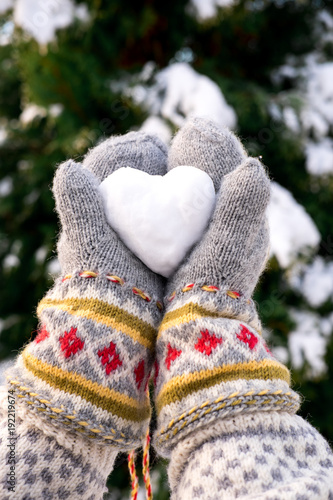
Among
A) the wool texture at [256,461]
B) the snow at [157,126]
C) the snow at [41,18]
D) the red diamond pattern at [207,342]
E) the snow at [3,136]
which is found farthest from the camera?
the snow at [3,136]

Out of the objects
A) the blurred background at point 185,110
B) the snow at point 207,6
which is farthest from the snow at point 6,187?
the snow at point 207,6

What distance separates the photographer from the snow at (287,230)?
1.37 meters

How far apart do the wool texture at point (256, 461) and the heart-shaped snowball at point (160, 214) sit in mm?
258

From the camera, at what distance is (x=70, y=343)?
1.80ft

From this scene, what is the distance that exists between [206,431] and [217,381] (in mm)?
60

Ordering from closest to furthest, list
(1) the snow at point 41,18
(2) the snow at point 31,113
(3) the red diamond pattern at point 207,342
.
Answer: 1. (3) the red diamond pattern at point 207,342
2. (1) the snow at point 41,18
3. (2) the snow at point 31,113

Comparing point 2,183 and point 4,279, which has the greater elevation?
point 2,183

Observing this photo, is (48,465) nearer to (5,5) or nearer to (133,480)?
(133,480)

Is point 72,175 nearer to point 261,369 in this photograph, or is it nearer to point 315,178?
point 261,369

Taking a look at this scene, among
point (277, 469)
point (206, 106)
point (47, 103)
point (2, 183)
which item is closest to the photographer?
point (277, 469)

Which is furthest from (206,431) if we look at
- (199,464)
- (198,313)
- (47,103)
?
(47,103)

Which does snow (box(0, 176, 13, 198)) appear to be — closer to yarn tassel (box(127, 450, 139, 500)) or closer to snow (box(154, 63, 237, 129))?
snow (box(154, 63, 237, 129))

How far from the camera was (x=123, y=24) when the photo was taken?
1.56 m

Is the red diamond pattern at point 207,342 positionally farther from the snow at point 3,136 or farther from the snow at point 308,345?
the snow at point 3,136
